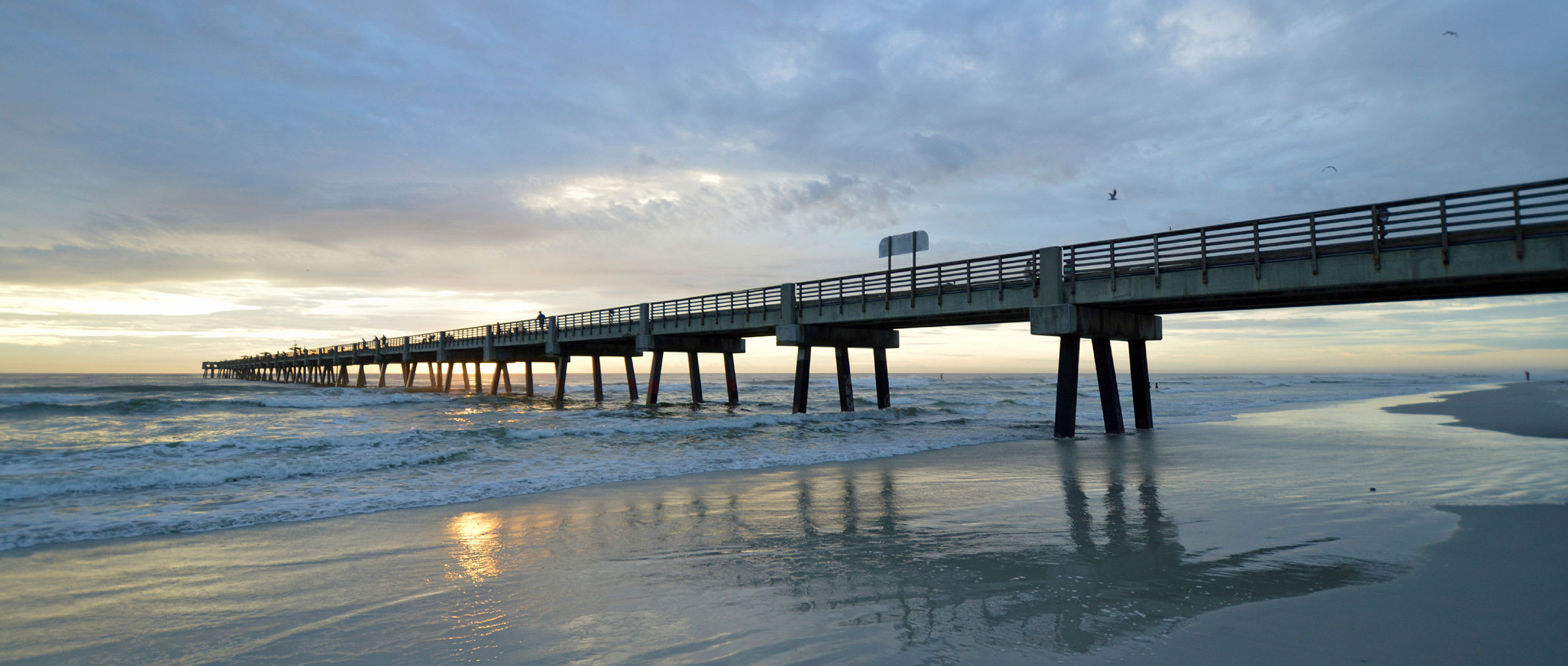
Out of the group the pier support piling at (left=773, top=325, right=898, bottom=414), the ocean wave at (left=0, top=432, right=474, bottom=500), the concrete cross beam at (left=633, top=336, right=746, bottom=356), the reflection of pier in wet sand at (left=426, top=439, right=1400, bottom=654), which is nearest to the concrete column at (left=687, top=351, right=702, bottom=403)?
the concrete cross beam at (left=633, top=336, right=746, bottom=356)

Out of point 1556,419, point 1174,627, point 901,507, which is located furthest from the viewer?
point 1556,419

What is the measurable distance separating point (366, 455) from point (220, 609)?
1080 cm

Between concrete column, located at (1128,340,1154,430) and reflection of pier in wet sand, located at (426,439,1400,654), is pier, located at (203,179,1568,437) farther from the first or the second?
reflection of pier in wet sand, located at (426,439,1400,654)

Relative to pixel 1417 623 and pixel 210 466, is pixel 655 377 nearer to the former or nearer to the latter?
pixel 210 466

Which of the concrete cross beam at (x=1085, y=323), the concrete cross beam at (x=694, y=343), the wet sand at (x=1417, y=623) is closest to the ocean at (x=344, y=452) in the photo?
the concrete cross beam at (x=1085, y=323)

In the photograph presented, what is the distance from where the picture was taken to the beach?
13.0 ft

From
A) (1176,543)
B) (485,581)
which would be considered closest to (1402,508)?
(1176,543)

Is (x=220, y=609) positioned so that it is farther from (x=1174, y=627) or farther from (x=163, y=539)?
(x=1174, y=627)

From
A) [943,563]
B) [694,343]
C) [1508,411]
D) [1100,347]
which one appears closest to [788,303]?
[694,343]

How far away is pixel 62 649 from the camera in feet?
14.0

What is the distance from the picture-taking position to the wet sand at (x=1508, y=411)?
58.7ft

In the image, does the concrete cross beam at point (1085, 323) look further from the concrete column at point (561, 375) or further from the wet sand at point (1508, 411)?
the concrete column at point (561, 375)

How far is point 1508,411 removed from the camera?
25125 mm

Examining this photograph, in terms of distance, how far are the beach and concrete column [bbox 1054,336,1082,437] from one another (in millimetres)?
8119
